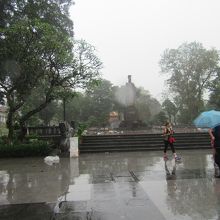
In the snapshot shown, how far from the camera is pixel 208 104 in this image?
188 feet

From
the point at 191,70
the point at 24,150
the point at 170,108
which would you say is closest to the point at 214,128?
the point at 24,150

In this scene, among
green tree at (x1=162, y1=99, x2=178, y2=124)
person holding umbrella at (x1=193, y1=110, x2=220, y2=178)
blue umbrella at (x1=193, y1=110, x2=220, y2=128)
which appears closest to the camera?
person holding umbrella at (x1=193, y1=110, x2=220, y2=178)

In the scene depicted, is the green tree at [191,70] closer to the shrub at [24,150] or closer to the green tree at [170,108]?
the green tree at [170,108]

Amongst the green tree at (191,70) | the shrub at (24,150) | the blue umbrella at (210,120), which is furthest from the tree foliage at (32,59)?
the green tree at (191,70)

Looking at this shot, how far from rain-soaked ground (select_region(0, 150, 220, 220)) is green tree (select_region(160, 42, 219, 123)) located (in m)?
37.6

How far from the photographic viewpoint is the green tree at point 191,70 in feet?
166

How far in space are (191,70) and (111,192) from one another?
144 ft

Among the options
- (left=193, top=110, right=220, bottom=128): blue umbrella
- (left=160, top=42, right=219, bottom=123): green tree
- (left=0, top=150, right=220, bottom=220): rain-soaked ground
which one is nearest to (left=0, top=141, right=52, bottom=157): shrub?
(left=0, top=150, right=220, bottom=220): rain-soaked ground

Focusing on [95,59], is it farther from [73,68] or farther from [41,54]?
[41,54]

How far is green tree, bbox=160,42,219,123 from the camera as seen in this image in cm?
5056

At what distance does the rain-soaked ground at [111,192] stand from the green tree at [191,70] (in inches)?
1482

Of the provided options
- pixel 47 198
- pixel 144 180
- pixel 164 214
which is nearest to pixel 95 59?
pixel 144 180

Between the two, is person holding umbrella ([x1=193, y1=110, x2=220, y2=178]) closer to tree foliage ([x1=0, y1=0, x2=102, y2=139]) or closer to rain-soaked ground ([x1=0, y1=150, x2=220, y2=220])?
rain-soaked ground ([x1=0, y1=150, x2=220, y2=220])

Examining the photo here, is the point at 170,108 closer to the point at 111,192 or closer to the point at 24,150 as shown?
the point at 24,150
